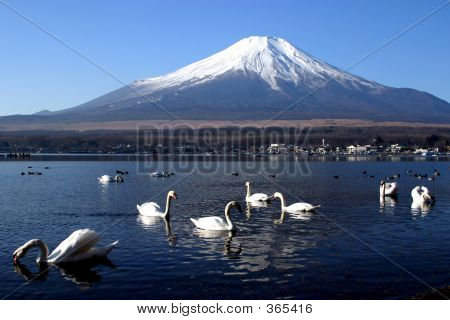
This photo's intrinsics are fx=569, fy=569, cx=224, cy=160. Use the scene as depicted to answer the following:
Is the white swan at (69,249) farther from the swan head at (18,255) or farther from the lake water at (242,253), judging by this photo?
the lake water at (242,253)

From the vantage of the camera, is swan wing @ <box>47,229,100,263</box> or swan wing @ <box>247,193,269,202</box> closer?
swan wing @ <box>47,229,100,263</box>

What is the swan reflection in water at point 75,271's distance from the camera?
47.4 feet

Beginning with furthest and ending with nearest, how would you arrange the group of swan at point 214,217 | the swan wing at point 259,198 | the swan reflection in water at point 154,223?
1. the swan wing at point 259,198
2. the group of swan at point 214,217
3. the swan reflection in water at point 154,223

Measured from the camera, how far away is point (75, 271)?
1519cm

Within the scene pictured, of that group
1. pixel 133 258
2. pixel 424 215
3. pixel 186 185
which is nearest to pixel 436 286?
pixel 133 258

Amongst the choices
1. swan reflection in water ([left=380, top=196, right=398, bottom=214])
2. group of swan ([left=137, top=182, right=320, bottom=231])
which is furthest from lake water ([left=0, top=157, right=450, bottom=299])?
group of swan ([left=137, top=182, right=320, bottom=231])

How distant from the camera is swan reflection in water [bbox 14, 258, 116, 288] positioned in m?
14.4

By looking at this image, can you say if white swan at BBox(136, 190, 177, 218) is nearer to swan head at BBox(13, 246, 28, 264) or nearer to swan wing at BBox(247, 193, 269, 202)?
swan wing at BBox(247, 193, 269, 202)

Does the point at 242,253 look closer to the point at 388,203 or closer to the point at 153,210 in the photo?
the point at 153,210

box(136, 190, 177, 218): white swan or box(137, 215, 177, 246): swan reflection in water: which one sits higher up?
box(136, 190, 177, 218): white swan

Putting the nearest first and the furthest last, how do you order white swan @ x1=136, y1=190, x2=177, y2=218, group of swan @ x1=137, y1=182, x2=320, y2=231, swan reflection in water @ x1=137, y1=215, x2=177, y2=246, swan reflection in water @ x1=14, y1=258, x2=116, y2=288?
swan reflection in water @ x1=14, y1=258, x2=116, y2=288
swan reflection in water @ x1=137, y1=215, x2=177, y2=246
group of swan @ x1=137, y1=182, x2=320, y2=231
white swan @ x1=136, y1=190, x2=177, y2=218

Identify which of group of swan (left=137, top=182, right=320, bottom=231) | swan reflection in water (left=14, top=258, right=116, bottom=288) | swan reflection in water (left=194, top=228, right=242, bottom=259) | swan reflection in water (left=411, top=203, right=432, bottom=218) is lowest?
swan reflection in water (left=14, top=258, right=116, bottom=288)

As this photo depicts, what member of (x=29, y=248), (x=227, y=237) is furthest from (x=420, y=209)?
(x=29, y=248)

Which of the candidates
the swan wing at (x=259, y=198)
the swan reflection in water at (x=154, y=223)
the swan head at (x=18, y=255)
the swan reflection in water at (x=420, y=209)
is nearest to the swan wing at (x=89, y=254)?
the swan head at (x=18, y=255)
